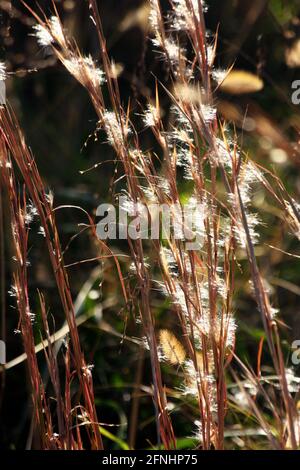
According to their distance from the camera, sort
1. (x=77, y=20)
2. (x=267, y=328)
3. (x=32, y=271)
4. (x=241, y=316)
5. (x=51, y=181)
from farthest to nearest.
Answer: (x=77, y=20) → (x=51, y=181) → (x=32, y=271) → (x=241, y=316) → (x=267, y=328)

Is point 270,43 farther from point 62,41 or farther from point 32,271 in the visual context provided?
point 62,41

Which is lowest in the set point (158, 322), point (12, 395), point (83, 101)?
point (12, 395)

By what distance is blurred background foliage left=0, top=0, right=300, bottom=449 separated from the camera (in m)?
1.71

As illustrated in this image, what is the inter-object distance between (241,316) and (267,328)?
1290 millimetres

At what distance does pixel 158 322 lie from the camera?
184 centimetres

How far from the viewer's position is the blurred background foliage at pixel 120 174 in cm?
171

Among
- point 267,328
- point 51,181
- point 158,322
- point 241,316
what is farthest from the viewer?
point 51,181

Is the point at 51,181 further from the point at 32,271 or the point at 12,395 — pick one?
the point at 12,395

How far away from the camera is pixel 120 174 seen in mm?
2275

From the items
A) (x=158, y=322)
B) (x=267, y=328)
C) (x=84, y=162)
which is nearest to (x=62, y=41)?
(x=267, y=328)

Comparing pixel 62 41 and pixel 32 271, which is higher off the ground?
pixel 32 271

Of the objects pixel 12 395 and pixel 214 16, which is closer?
pixel 12 395

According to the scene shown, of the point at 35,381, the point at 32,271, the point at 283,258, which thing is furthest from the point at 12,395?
the point at 35,381

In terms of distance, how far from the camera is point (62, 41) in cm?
88
